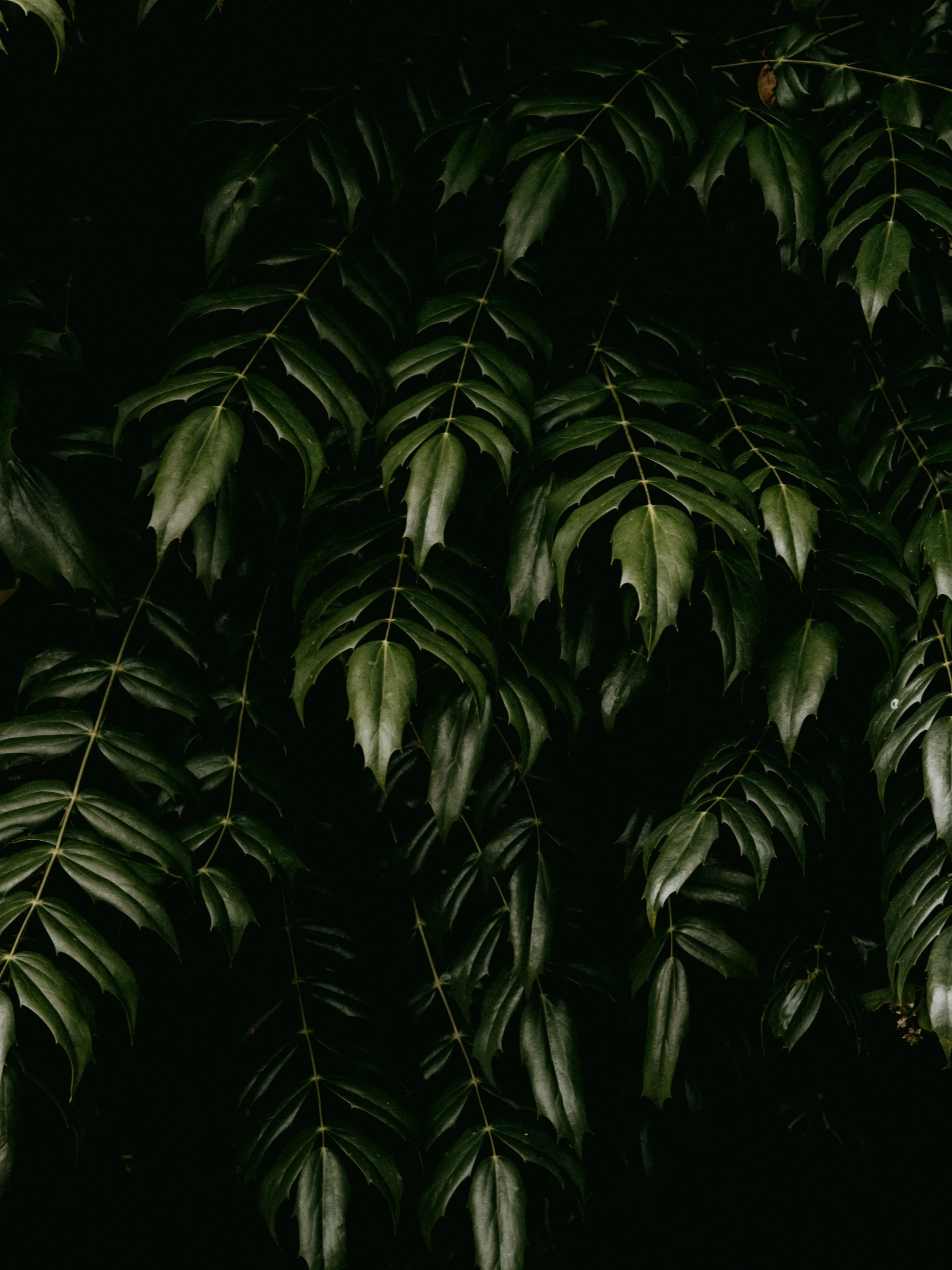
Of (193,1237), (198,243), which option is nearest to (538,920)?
(193,1237)

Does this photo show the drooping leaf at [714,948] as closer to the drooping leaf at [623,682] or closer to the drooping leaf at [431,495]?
the drooping leaf at [623,682]

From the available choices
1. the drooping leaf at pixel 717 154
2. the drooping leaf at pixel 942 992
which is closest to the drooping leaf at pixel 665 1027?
the drooping leaf at pixel 942 992

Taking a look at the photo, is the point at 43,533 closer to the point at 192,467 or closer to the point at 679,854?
the point at 192,467

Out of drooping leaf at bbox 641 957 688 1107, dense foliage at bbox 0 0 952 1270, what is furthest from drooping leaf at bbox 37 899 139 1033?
drooping leaf at bbox 641 957 688 1107

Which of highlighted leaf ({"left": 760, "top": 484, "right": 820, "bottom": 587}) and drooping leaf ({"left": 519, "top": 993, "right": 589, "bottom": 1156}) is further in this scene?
drooping leaf ({"left": 519, "top": 993, "right": 589, "bottom": 1156})

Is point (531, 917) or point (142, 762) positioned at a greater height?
point (142, 762)

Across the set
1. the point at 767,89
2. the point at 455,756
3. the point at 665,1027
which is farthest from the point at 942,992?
the point at 767,89

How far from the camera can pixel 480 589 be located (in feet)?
4.47

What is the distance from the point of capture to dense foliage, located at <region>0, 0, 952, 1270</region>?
1.24 m

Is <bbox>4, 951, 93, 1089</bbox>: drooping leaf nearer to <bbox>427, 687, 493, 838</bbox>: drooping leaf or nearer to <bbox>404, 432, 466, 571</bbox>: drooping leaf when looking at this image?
<bbox>427, 687, 493, 838</bbox>: drooping leaf

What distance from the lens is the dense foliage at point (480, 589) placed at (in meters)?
1.24

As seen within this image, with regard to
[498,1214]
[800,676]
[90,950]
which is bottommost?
[498,1214]

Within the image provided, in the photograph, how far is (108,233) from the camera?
164 centimetres

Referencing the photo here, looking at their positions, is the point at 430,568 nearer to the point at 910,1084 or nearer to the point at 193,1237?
the point at 193,1237
